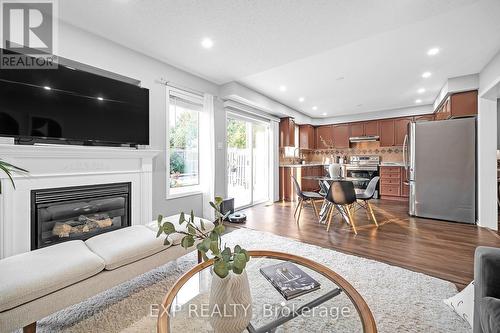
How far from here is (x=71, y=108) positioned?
2.10 meters

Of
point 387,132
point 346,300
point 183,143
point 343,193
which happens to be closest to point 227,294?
point 346,300

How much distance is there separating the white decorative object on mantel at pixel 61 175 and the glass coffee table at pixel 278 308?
1705 mm

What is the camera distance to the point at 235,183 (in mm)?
4867

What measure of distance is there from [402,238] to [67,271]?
3577 mm

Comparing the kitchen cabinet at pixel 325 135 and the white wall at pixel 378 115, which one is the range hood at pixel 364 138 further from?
the kitchen cabinet at pixel 325 135

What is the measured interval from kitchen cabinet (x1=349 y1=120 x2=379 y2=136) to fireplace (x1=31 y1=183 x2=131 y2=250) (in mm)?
6404

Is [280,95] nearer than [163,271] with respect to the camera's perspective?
No

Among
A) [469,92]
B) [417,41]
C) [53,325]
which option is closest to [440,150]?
[469,92]

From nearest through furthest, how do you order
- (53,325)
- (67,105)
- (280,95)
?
(53,325)
(67,105)
(280,95)

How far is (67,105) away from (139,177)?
3.31 feet

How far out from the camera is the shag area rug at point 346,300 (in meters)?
1.38

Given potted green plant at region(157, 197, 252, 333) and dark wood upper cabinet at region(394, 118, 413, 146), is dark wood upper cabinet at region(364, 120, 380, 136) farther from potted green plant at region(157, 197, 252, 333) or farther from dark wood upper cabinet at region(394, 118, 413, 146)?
potted green plant at region(157, 197, 252, 333)

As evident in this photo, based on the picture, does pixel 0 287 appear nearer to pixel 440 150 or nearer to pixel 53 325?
pixel 53 325

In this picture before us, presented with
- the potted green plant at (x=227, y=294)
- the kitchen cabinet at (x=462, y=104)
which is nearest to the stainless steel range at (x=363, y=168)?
the kitchen cabinet at (x=462, y=104)
